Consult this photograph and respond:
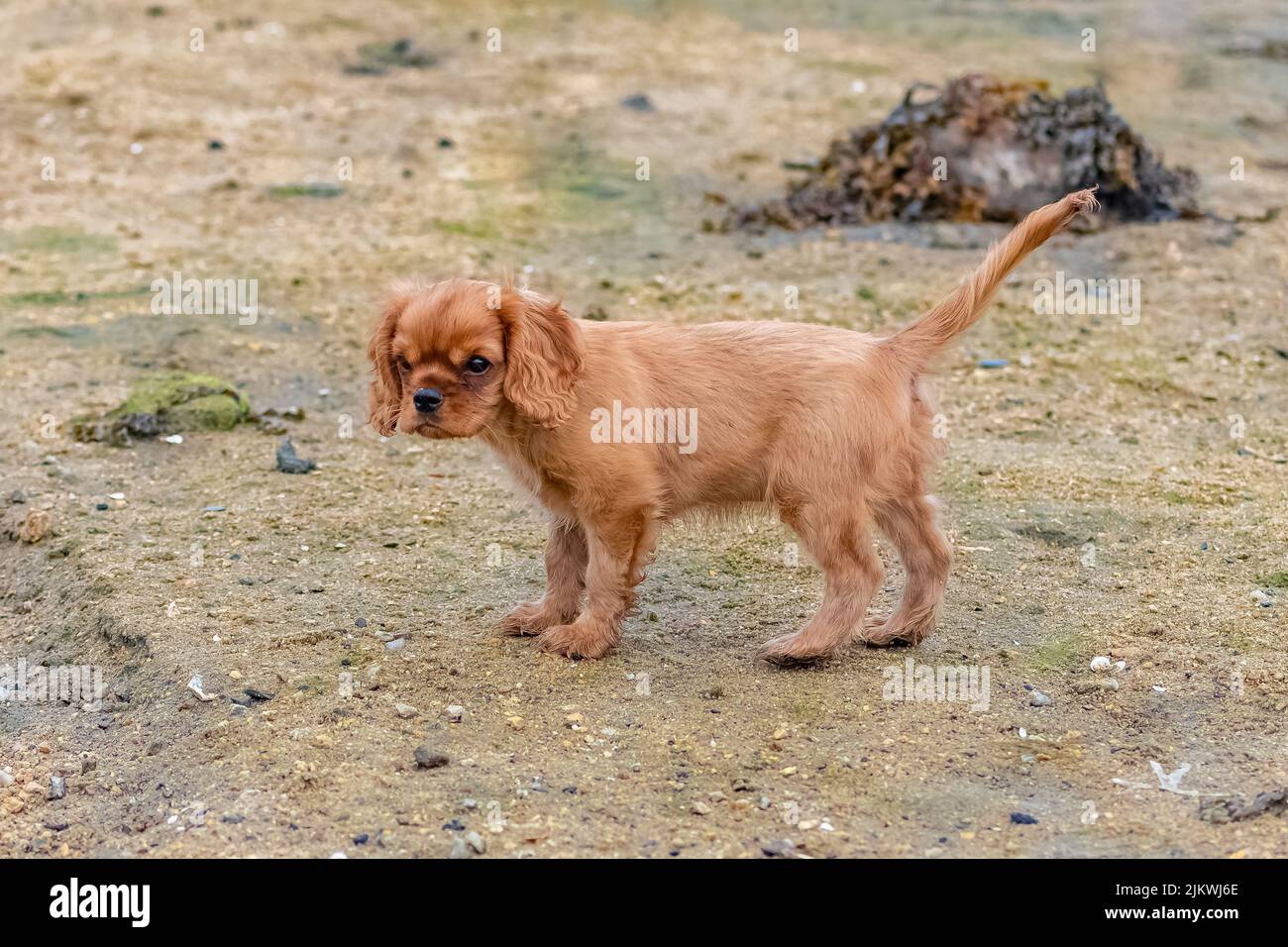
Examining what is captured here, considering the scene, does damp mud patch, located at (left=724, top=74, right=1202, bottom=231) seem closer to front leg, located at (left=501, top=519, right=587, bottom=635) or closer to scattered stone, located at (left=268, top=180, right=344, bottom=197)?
scattered stone, located at (left=268, top=180, right=344, bottom=197)

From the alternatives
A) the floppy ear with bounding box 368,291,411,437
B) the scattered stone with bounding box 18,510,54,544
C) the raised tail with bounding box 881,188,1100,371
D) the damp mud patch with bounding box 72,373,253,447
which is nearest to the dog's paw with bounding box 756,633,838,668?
the raised tail with bounding box 881,188,1100,371

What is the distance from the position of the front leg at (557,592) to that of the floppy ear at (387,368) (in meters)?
0.91

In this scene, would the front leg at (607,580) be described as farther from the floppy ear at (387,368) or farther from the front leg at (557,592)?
the floppy ear at (387,368)

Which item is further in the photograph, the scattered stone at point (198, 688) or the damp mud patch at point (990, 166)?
the damp mud patch at point (990, 166)

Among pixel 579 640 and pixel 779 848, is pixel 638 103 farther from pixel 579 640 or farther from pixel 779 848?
pixel 779 848

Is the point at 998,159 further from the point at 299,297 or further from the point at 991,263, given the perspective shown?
the point at 991,263

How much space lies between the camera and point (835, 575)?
6133 mm

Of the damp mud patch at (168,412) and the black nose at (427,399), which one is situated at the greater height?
the black nose at (427,399)

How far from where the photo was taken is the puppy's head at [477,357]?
5730 mm

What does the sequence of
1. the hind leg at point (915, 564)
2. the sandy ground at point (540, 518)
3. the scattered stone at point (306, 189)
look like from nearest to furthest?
the sandy ground at point (540, 518) → the hind leg at point (915, 564) → the scattered stone at point (306, 189)

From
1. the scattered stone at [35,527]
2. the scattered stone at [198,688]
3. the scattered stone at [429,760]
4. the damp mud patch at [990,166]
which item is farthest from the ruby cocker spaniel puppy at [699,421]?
the damp mud patch at [990,166]

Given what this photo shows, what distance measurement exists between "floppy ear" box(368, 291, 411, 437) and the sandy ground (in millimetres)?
986

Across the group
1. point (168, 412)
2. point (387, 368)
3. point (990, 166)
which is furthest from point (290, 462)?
point (990, 166)

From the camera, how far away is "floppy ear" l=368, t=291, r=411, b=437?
19.6 feet
